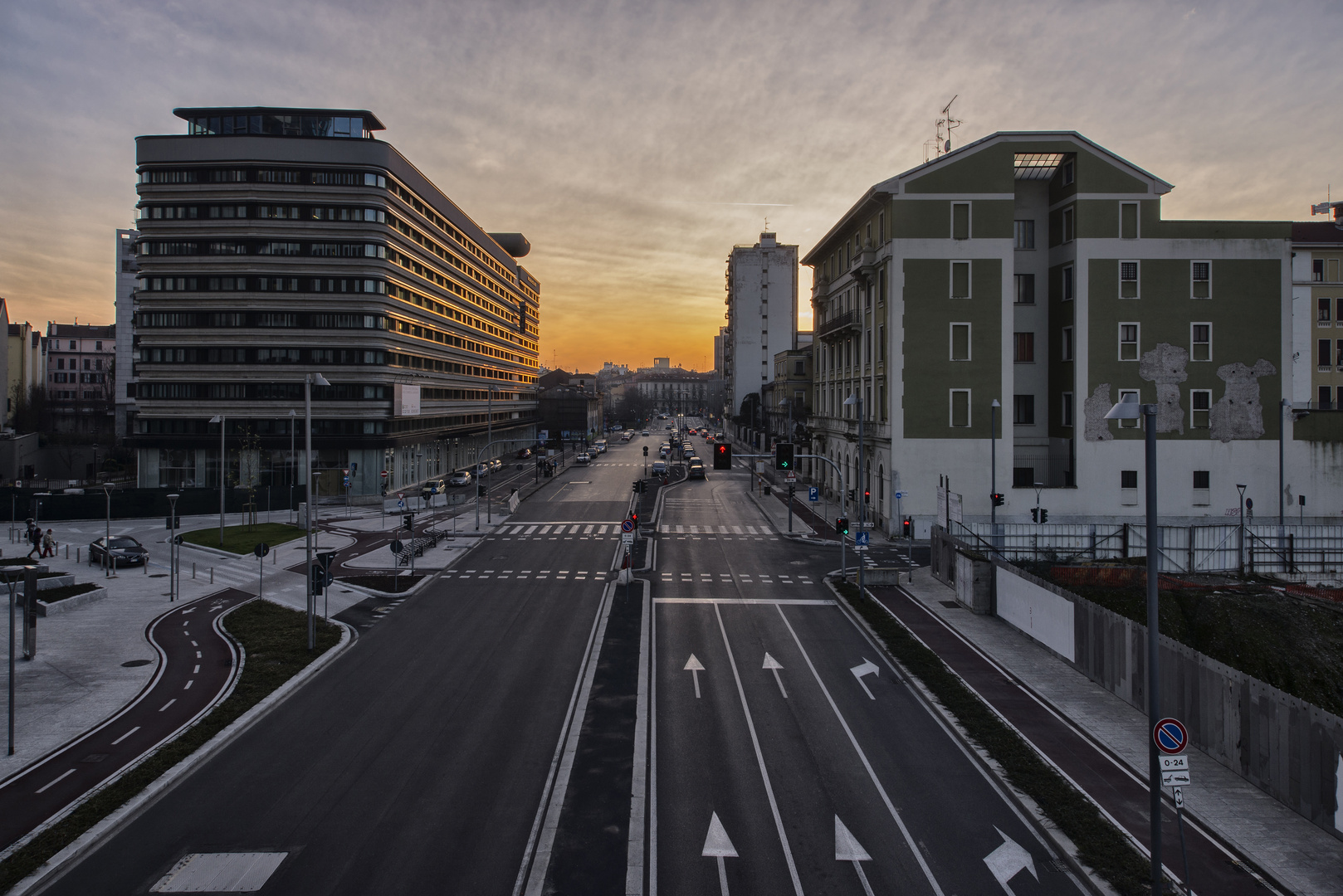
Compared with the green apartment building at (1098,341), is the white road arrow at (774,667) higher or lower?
lower

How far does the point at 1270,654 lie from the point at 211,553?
4814cm

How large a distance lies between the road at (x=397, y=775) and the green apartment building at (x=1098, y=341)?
29154 mm

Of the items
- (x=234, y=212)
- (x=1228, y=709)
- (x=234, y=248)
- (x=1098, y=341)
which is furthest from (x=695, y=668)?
(x=234, y=212)

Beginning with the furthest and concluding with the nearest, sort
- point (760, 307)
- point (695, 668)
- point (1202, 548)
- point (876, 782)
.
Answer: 1. point (760, 307)
2. point (1202, 548)
3. point (695, 668)
4. point (876, 782)

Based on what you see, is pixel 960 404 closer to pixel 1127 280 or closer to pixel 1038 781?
pixel 1127 280

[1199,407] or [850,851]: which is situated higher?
[1199,407]

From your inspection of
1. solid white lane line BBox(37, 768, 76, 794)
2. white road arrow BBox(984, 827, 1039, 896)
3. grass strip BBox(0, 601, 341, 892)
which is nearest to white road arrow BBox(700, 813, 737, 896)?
white road arrow BBox(984, 827, 1039, 896)

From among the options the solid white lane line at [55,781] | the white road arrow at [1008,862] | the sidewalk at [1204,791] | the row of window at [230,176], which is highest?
the row of window at [230,176]

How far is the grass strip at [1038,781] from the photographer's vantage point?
1172cm

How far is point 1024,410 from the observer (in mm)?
48562

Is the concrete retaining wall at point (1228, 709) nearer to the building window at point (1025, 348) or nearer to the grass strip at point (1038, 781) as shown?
the grass strip at point (1038, 781)

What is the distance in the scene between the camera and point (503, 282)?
11481cm

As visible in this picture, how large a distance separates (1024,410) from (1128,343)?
7002 mm

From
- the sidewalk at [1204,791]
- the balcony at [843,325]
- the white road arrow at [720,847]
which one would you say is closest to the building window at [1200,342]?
the balcony at [843,325]
